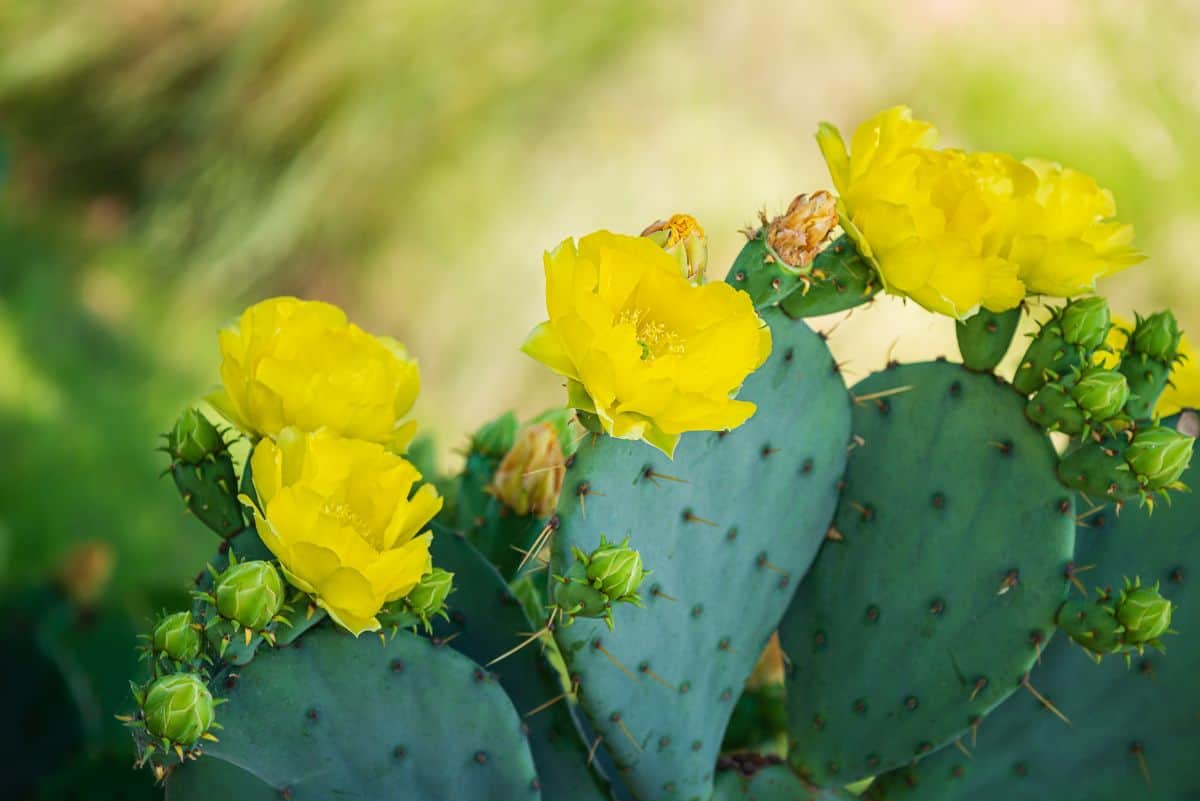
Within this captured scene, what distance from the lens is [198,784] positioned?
0.58 m

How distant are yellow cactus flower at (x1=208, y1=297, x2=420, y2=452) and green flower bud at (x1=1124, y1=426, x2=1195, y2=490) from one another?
1.37ft

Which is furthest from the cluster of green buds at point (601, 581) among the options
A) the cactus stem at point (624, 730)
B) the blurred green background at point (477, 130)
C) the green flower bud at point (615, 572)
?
the blurred green background at point (477, 130)

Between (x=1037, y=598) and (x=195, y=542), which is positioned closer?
(x=1037, y=598)

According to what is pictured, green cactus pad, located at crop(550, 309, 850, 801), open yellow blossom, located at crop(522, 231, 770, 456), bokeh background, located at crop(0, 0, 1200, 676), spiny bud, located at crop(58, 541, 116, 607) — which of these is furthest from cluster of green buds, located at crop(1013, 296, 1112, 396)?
bokeh background, located at crop(0, 0, 1200, 676)

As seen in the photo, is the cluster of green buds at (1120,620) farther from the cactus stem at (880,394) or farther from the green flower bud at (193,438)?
the green flower bud at (193,438)

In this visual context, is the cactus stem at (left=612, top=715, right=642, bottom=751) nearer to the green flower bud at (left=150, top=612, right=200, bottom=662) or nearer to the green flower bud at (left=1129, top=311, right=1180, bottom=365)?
the green flower bud at (left=150, top=612, right=200, bottom=662)

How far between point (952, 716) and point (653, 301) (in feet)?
1.19

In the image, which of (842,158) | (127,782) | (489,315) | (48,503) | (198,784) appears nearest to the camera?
(198,784)

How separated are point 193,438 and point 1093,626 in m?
0.52

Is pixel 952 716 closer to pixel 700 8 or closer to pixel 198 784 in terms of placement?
pixel 198 784

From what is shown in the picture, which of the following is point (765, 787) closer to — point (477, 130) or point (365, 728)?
point (365, 728)

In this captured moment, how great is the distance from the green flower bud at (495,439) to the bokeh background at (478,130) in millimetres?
2201

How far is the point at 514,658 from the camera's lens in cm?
75

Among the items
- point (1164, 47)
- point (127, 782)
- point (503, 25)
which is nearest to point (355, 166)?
point (503, 25)
